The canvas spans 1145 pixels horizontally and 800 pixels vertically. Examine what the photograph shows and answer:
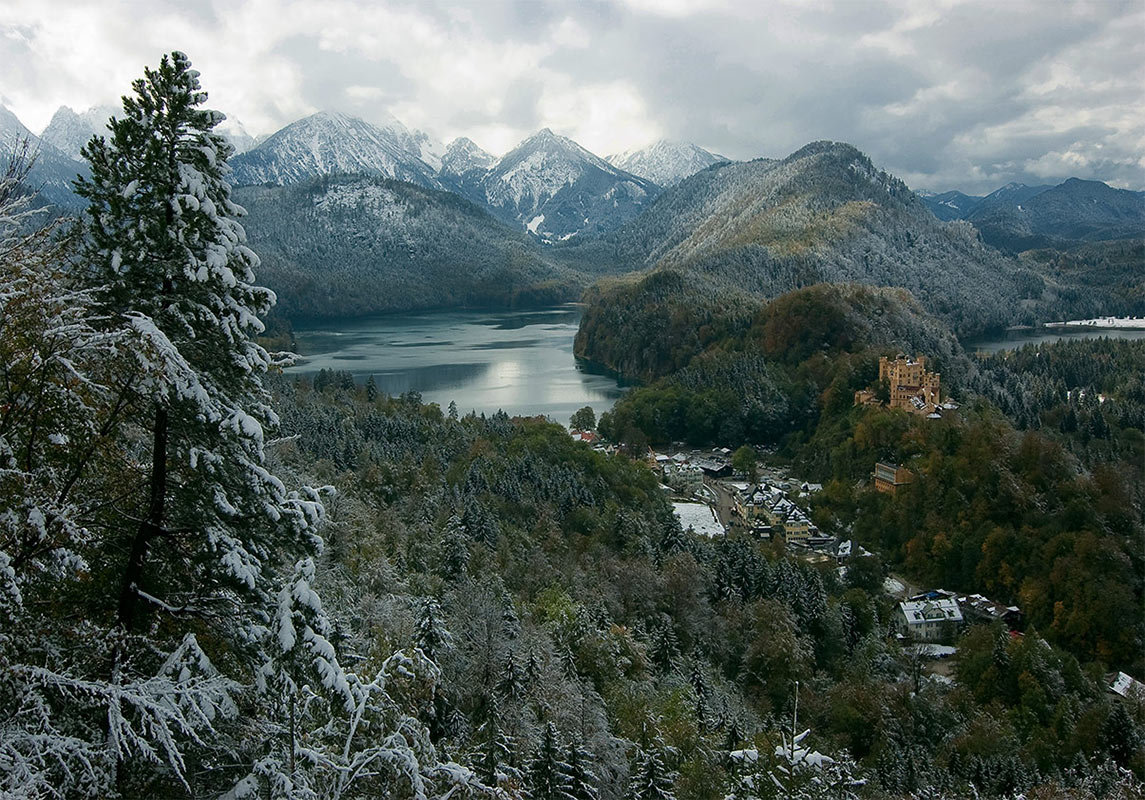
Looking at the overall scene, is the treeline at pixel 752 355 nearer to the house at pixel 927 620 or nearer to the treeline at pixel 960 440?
the treeline at pixel 960 440

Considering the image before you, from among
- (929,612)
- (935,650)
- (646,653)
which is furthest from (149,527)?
(929,612)

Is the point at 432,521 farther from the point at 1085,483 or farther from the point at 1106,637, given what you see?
the point at 1085,483

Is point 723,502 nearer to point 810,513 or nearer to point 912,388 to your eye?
point 810,513

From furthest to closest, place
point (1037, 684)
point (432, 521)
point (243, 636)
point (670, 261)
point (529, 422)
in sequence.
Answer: point (670, 261), point (529, 422), point (432, 521), point (1037, 684), point (243, 636)

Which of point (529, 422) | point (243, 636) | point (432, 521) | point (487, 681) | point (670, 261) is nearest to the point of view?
point (243, 636)

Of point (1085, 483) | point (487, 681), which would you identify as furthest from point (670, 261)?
point (487, 681)

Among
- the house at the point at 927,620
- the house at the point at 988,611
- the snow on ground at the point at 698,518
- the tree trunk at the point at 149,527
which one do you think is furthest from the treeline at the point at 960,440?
the tree trunk at the point at 149,527

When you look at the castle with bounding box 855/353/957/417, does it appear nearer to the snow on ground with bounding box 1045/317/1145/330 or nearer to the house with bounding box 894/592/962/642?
the house with bounding box 894/592/962/642
